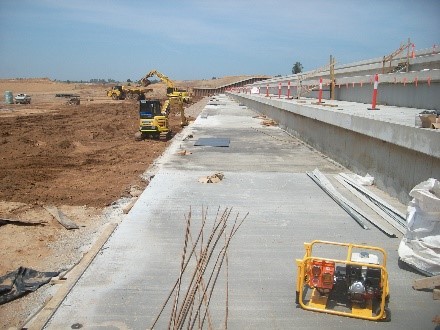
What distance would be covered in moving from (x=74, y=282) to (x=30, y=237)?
3530 mm

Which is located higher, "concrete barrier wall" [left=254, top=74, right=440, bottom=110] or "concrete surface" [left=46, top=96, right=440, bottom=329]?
"concrete barrier wall" [left=254, top=74, right=440, bottom=110]

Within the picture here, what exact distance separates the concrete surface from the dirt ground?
43.9 inches

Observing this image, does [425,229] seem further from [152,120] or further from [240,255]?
[152,120]

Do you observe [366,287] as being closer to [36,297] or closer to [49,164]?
[36,297]

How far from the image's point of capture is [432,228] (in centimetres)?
481

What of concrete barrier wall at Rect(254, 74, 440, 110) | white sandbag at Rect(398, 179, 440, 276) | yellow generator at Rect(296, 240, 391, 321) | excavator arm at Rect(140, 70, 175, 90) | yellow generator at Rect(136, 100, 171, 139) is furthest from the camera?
excavator arm at Rect(140, 70, 175, 90)

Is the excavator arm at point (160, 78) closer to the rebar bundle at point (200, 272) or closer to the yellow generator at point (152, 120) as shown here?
the yellow generator at point (152, 120)

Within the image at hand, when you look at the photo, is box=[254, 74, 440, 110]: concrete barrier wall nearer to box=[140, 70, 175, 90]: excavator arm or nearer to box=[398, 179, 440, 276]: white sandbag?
box=[398, 179, 440, 276]: white sandbag

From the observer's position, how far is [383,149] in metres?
8.82

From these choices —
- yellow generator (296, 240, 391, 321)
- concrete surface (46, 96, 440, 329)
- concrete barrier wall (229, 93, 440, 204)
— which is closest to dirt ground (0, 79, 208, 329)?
concrete surface (46, 96, 440, 329)

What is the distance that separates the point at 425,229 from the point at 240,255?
8.07 ft

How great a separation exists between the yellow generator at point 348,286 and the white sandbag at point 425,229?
904 mm

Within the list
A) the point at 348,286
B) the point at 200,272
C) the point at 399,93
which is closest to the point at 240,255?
the point at 200,272

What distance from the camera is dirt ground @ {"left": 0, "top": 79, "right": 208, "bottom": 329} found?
22.2 feet
